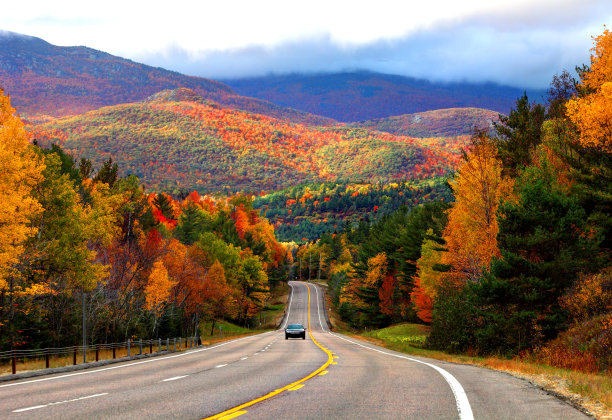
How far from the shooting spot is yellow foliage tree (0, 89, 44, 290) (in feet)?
95.3

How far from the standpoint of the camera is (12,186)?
31.4 m

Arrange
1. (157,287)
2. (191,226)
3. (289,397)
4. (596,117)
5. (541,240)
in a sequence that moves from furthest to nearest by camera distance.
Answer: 1. (191,226)
2. (157,287)
3. (596,117)
4. (541,240)
5. (289,397)

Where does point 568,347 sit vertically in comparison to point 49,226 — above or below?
below

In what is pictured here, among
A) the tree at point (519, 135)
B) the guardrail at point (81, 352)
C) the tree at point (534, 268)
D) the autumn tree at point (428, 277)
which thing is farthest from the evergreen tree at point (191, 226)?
the tree at point (534, 268)

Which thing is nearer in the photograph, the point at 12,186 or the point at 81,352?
the point at 12,186

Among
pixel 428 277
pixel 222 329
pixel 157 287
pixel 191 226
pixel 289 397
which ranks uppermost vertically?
pixel 289 397

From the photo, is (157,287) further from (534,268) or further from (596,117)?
(596,117)

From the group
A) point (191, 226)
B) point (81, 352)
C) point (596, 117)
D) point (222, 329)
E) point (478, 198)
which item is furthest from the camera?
point (191, 226)

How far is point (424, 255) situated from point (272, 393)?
55.6 metres

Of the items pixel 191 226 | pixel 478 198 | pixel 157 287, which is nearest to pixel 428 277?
pixel 478 198

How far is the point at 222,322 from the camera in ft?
308

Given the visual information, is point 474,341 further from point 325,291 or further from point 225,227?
point 325,291

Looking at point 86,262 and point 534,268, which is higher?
point 534,268

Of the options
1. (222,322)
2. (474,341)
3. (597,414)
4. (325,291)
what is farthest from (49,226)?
(325,291)
